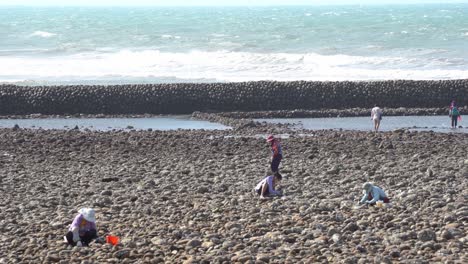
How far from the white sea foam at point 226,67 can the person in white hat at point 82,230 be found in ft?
114

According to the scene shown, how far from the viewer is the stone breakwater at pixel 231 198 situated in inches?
565

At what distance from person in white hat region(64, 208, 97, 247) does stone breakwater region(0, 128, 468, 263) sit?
0.55ft

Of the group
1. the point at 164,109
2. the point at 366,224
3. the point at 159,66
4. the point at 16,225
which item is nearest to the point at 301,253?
the point at 366,224

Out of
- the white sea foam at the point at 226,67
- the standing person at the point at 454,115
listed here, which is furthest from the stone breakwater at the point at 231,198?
the white sea foam at the point at 226,67

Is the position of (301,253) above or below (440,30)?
below

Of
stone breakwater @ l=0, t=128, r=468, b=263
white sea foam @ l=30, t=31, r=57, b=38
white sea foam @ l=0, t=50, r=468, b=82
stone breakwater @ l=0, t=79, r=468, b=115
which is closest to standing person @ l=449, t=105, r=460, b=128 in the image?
stone breakwater @ l=0, t=128, r=468, b=263

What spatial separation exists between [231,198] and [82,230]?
4.18m

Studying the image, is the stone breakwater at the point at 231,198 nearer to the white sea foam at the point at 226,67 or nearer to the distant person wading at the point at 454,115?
the distant person wading at the point at 454,115

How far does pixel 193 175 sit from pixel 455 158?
6191 mm

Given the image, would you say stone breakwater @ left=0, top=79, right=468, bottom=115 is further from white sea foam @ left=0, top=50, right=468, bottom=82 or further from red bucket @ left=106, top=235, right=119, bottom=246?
red bucket @ left=106, top=235, right=119, bottom=246

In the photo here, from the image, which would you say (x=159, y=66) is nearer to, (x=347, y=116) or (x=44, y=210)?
(x=347, y=116)

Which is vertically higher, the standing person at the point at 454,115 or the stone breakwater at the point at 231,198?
the standing person at the point at 454,115

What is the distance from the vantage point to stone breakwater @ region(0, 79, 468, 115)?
127 ft

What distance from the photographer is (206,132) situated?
30547 mm
